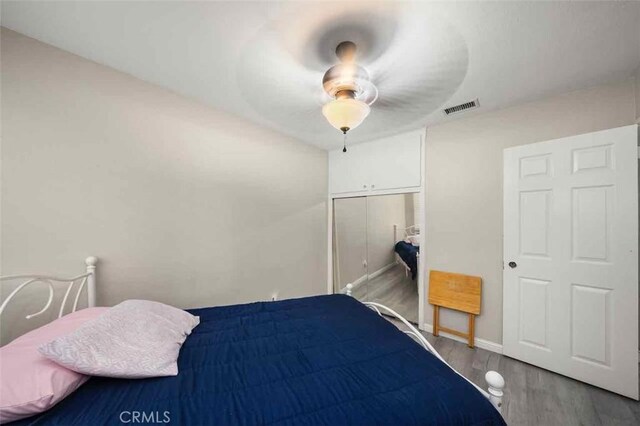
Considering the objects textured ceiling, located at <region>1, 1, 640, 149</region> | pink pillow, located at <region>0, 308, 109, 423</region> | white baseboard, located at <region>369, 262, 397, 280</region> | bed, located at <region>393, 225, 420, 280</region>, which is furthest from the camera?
white baseboard, located at <region>369, 262, 397, 280</region>

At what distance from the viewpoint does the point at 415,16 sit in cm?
125

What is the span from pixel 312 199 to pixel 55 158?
2484 mm

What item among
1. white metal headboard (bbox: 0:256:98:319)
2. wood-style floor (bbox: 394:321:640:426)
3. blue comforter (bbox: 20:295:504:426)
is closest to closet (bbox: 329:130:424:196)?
wood-style floor (bbox: 394:321:640:426)

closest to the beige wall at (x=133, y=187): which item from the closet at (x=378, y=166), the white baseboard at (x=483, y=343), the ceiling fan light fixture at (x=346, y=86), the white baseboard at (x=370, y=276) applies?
the closet at (x=378, y=166)

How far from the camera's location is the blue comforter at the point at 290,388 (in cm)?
82

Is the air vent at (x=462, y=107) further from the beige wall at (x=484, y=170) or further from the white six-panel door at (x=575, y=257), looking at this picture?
the white six-panel door at (x=575, y=257)

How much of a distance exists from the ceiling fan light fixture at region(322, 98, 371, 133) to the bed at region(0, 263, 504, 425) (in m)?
1.32

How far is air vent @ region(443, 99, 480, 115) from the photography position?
7.16 feet

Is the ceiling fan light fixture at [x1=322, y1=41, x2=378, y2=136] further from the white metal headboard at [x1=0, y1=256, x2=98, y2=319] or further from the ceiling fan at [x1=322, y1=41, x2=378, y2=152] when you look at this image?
the white metal headboard at [x1=0, y1=256, x2=98, y2=319]

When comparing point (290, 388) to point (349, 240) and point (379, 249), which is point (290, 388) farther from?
point (349, 240)

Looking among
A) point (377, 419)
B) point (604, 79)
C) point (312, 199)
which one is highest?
point (604, 79)

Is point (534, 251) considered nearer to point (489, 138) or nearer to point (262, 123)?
point (489, 138)

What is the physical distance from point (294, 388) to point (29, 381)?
91 centimetres

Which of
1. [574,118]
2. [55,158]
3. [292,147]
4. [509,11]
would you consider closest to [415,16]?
[509,11]
